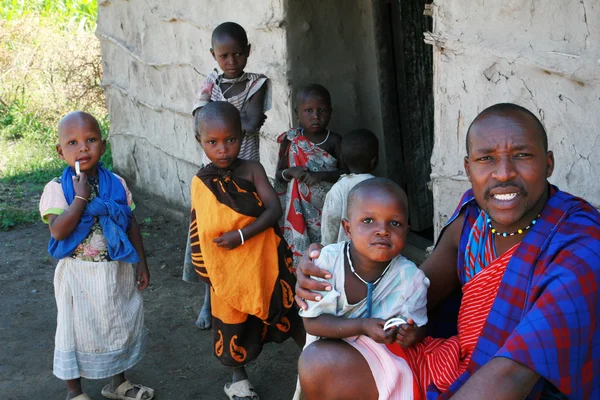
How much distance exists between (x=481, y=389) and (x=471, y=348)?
12.4 inches

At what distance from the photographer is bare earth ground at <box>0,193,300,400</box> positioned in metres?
3.54

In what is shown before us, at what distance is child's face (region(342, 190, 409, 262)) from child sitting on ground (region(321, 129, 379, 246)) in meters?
1.23

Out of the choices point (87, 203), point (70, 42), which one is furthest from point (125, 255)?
point (70, 42)

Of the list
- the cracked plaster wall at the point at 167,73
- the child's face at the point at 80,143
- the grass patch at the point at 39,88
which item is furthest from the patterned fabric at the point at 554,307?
the grass patch at the point at 39,88

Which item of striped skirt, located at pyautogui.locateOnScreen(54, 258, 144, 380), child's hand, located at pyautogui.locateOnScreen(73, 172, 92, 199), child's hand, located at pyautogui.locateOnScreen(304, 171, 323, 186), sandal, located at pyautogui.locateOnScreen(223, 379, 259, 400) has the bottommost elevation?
sandal, located at pyautogui.locateOnScreen(223, 379, 259, 400)

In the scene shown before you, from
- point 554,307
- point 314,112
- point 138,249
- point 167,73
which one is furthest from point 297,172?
point 167,73

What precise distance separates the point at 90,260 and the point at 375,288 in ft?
4.60

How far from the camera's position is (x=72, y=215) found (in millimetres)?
3020

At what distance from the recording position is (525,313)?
6.48 ft

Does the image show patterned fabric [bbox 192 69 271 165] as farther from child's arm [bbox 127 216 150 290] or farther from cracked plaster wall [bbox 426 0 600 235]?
cracked plaster wall [bbox 426 0 600 235]

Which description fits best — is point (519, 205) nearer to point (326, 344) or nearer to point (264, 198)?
point (326, 344)

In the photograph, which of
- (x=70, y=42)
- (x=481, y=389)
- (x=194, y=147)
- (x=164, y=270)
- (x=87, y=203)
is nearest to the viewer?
(x=481, y=389)

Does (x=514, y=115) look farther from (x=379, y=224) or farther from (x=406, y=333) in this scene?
(x=406, y=333)

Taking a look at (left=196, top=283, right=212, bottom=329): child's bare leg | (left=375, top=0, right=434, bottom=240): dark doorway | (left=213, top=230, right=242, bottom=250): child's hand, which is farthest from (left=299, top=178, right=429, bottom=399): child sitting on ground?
(left=375, top=0, right=434, bottom=240): dark doorway
